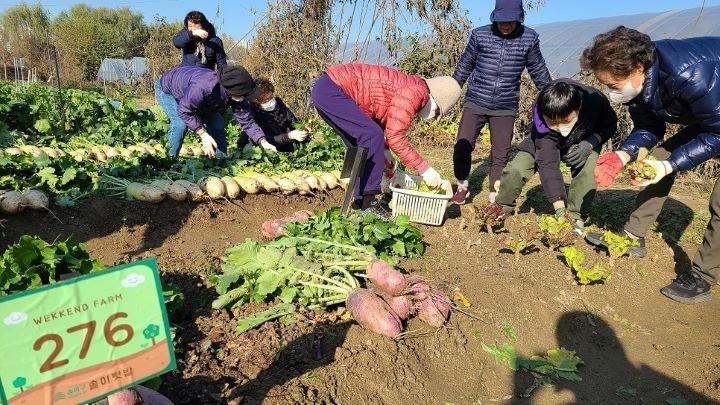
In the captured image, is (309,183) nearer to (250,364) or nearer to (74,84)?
(250,364)

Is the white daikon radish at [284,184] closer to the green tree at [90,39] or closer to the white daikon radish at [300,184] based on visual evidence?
the white daikon radish at [300,184]

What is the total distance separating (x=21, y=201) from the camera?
3.88m

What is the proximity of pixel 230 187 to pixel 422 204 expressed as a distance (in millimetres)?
1869

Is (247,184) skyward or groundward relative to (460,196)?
skyward

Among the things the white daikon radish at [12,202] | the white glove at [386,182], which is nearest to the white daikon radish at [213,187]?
the white daikon radish at [12,202]

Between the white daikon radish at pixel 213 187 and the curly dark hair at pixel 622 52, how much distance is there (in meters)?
3.29

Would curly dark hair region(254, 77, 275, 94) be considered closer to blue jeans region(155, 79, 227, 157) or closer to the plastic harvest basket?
blue jeans region(155, 79, 227, 157)

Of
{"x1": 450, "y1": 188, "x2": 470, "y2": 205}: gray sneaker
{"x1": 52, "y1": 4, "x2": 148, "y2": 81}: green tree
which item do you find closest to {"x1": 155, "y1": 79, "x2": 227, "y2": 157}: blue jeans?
{"x1": 450, "y1": 188, "x2": 470, "y2": 205}: gray sneaker

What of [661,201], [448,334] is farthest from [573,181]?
[448,334]

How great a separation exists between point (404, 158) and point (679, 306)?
220 cm

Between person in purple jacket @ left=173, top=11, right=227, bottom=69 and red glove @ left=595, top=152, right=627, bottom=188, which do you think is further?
person in purple jacket @ left=173, top=11, right=227, bottom=69

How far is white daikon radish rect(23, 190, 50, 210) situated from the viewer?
12.8 ft

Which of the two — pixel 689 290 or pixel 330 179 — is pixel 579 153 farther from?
pixel 330 179

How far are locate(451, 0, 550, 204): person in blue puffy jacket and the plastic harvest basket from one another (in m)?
0.87
